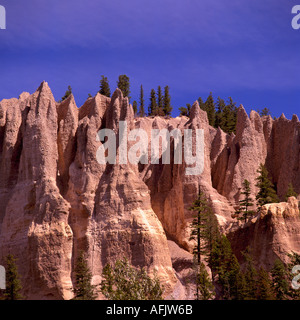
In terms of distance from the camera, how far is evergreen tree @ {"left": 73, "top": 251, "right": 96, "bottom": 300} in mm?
47719

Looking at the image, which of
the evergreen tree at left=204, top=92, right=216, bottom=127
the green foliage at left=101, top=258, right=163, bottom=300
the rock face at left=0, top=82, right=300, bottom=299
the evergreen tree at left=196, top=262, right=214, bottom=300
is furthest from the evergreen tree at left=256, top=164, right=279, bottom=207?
the evergreen tree at left=204, top=92, right=216, bottom=127

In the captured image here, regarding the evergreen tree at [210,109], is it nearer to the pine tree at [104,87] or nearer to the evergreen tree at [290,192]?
the pine tree at [104,87]

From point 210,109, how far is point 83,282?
2081 inches

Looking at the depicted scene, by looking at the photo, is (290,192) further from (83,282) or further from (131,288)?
(131,288)

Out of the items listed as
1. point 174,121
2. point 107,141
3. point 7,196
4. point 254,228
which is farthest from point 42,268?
point 174,121

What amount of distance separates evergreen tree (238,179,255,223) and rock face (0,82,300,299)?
1013mm

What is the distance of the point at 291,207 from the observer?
54.2 metres

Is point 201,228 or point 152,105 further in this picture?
point 152,105

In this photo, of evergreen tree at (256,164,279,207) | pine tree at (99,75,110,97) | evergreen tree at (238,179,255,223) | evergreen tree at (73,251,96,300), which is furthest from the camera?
pine tree at (99,75,110,97)

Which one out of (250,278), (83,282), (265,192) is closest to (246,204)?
(265,192)

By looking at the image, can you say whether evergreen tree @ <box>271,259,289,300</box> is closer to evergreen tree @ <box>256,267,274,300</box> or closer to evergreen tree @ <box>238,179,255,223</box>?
evergreen tree @ <box>256,267,274,300</box>

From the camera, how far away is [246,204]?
201 feet

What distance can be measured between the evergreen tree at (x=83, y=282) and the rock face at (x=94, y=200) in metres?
1.77
